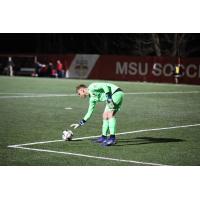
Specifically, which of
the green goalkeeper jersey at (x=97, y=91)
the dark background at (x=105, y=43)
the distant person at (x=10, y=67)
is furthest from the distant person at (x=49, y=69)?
the green goalkeeper jersey at (x=97, y=91)

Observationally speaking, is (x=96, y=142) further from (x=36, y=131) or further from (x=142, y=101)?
(x=142, y=101)

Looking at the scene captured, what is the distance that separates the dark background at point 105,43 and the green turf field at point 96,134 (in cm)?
2551

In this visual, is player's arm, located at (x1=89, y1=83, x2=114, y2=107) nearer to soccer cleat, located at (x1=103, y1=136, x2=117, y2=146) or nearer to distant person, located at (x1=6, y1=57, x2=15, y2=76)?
soccer cleat, located at (x1=103, y1=136, x2=117, y2=146)

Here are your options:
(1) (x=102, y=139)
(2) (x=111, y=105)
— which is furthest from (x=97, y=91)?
(1) (x=102, y=139)

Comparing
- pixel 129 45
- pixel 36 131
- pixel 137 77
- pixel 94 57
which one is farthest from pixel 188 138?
pixel 129 45

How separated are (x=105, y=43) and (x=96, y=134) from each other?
43167 mm

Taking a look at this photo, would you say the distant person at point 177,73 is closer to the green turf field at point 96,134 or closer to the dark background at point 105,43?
the dark background at point 105,43

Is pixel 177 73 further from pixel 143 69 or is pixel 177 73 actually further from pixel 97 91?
pixel 97 91

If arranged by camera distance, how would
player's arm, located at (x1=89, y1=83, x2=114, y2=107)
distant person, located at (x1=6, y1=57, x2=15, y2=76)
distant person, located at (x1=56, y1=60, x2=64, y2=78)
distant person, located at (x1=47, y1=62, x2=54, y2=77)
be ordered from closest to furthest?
player's arm, located at (x1=89, y1=83, x2=114, y2=107)
distant person, located at (x1=56, y1=60, x2=64, y2=78)
distant person, located at (x1=47, y1=62, x2=54, y2=77)
distant person, located at (x1=6, y1=57, x2=15, y2=76)

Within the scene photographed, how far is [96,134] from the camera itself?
1436 centimetres

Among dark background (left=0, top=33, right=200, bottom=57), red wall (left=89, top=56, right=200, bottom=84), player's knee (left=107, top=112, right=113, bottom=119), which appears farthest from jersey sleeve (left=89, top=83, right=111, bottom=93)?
dark background (left=0, top=33, right=200, bottom=57)

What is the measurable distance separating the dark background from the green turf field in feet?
83.7

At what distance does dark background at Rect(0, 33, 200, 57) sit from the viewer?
49.0m

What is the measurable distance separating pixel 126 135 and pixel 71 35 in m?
46.2
